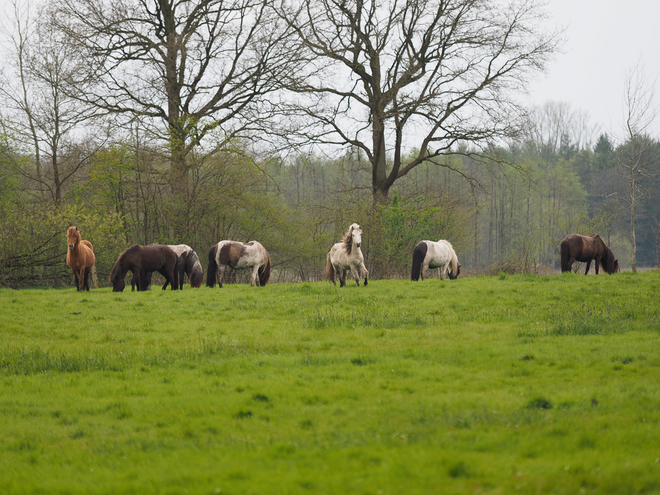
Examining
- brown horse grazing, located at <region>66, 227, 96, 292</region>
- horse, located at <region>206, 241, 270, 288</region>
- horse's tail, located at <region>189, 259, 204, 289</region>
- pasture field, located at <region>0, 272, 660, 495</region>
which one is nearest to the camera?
pasture field, located at <region>0, 272, 660, 495</region>

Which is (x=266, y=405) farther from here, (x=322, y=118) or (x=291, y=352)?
(x=322, y=118)

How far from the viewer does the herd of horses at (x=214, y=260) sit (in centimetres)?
1881

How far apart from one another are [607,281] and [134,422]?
14456mm

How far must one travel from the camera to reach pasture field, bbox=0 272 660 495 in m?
4.15

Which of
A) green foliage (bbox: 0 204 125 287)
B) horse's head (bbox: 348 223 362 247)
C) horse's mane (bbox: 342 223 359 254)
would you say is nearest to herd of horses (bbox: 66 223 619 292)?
horse's mane (bbox: 342 223 359 254)

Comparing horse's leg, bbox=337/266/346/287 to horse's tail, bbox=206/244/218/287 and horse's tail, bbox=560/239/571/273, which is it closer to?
horse's tail, bbox=206/244/218/287

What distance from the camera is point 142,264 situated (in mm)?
18984

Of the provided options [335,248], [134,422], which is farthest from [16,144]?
[134,422]

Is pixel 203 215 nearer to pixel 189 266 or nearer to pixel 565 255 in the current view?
pixel 189 266

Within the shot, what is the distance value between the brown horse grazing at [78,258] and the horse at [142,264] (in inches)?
55.8

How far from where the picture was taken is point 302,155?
28.9 meters

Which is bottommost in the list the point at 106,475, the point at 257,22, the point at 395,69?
the point at 106,475

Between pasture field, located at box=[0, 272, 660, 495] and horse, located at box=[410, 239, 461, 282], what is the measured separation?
7176 mm

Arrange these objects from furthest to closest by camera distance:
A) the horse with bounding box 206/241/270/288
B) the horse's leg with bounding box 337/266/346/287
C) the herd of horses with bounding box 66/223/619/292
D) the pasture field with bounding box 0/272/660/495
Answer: the horse with bounding box 206/241/270/288
the herd of horses with bounding box 66/223/619/292
the horse's leg with bounding box 337/266/346/287
the pasture field with bounding box 0/272/660/495
